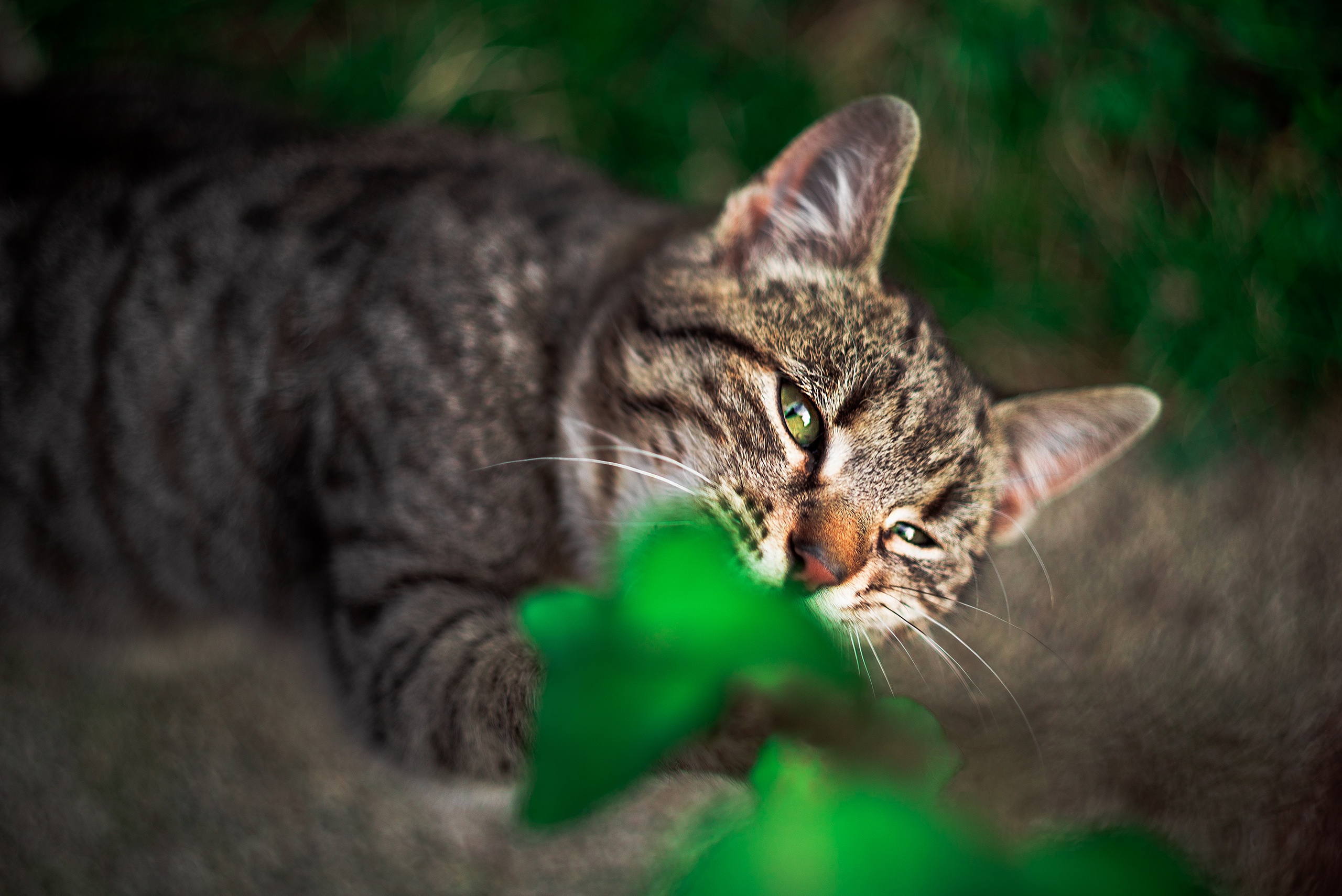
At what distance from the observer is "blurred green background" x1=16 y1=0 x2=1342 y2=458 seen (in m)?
2.09

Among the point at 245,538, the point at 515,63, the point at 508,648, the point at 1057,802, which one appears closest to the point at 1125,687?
the point at 1057,802

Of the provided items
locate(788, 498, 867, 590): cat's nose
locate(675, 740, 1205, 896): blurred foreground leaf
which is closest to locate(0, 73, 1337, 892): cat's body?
locate(788, 498, 867, 590): cat's nose

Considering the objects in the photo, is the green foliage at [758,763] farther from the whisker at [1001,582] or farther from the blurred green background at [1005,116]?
the blurred green background at [1005,116]

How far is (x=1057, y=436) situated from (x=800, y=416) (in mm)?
520

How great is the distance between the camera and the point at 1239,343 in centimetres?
208

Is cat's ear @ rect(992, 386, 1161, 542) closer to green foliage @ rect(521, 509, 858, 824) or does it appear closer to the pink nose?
the pink nose

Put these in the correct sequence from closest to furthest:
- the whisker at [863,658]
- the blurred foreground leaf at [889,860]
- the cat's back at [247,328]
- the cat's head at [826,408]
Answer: the blurred foreground leaf at [889,860], the whisker at [863,658], the cat's head at [826,408], the cat's back at [247,328]

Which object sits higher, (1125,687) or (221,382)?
(221,382)

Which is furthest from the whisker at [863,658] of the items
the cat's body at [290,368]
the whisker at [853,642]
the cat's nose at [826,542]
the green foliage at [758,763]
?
the cat's body at [290,368]

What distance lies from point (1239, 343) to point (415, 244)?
1.99m

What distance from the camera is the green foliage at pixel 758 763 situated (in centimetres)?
44

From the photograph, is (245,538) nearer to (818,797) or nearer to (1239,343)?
(818,797)

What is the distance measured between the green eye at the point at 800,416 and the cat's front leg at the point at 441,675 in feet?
1.78

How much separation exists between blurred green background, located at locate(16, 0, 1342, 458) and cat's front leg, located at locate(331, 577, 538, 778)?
4.27 feet
